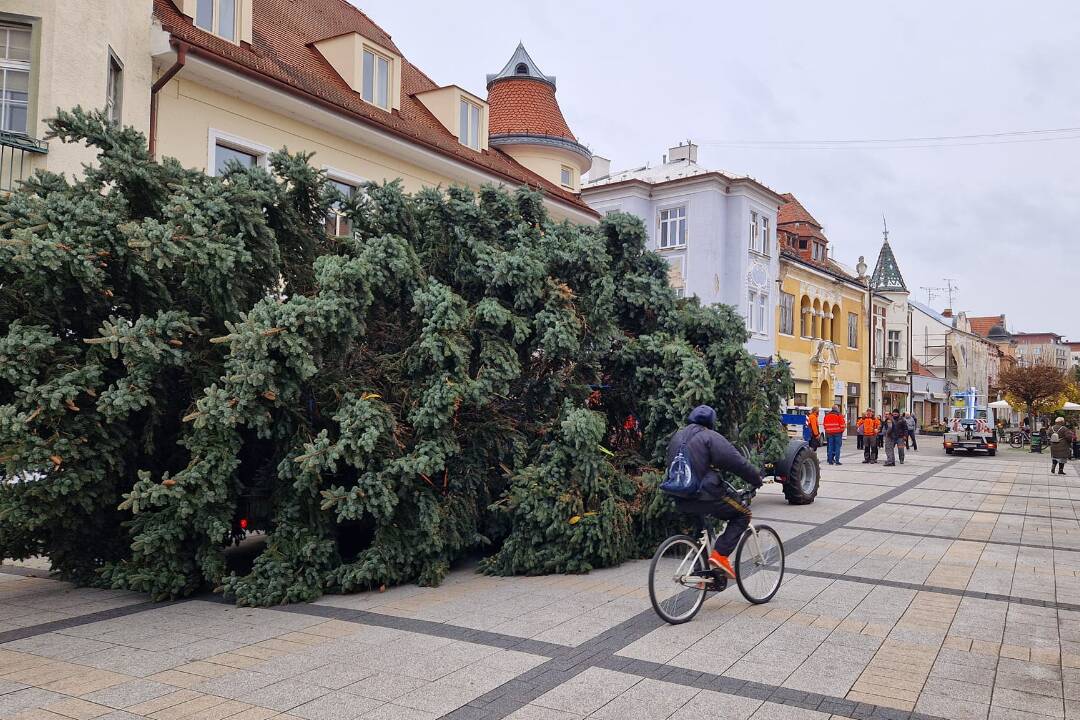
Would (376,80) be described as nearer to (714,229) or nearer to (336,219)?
(336,219)

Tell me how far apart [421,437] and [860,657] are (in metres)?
4.15

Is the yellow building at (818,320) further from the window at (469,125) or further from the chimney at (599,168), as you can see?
the window at (469,125)

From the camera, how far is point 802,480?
1476 cm

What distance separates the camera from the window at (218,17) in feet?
47.9

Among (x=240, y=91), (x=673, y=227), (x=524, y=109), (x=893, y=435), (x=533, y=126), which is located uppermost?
(x=524, y=109)

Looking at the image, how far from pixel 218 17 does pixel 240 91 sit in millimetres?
1695

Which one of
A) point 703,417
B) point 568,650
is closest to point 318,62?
point 703,417

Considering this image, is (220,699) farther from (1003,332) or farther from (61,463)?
(1003,332)

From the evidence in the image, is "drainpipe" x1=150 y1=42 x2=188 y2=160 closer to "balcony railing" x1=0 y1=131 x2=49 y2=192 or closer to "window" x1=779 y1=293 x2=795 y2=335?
"balcony railing" x1=0 y1=131 x2=49 y2=192

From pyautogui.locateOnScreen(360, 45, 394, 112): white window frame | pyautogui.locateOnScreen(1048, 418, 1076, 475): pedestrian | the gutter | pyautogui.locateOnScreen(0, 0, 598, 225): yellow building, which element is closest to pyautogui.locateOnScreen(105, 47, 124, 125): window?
pyautogui.locateOnScreen(0, 0, 598, 225): yellow building

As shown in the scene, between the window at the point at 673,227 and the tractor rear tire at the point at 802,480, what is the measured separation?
22423 millimetres

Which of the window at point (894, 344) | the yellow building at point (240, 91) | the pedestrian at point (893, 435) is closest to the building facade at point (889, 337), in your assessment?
the window at point (894, 344)

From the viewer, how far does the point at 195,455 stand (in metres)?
7.04

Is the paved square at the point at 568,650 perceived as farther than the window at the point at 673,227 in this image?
No
